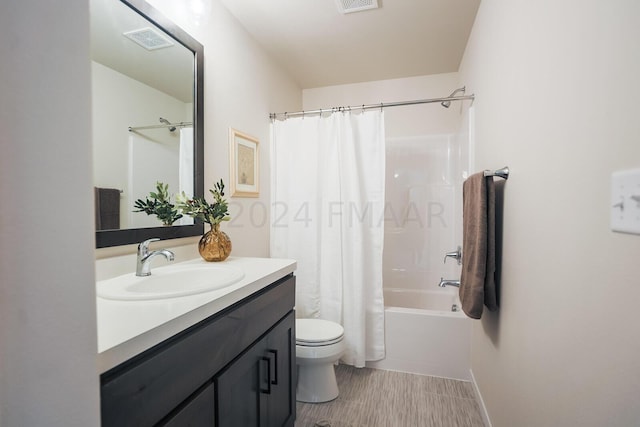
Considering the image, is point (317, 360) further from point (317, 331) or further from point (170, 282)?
point (170, 282)

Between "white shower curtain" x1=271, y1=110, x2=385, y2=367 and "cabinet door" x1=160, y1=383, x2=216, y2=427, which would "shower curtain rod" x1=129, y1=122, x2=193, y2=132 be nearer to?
"white shower curtain" x1=271, y1=110, x2=385, y2=367

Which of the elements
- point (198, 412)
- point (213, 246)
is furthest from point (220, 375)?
point (213, 246)

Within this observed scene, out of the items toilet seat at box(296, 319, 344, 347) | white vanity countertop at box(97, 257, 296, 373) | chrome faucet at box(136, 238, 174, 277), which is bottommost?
toilet seat at box(296, 319, 344, 347)

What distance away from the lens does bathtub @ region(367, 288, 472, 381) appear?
2.10m

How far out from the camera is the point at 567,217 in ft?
2.71

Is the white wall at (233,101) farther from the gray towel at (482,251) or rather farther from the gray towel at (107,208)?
the gray towel at (482,251)

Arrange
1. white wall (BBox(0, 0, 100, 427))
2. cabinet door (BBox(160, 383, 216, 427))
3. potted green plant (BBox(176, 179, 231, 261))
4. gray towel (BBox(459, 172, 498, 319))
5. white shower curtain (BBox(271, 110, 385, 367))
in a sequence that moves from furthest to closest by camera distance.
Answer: white shower curtain (BBox(271, 110, 385, 367))
potted green plant (BBox(176, 179, 231, 261))
gray towel (BBox(459, 172, 498, 319))
cabinet door (BBox(160, 383, 216, 427))
white wall (BBox(0, 0, 100, 427))

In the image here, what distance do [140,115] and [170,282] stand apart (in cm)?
73

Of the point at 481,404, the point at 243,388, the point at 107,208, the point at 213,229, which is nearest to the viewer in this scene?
the point at 243,388

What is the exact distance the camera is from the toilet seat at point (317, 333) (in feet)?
5.88

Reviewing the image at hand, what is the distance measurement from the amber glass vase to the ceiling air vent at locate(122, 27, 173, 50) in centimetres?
87

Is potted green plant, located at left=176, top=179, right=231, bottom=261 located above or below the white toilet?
above

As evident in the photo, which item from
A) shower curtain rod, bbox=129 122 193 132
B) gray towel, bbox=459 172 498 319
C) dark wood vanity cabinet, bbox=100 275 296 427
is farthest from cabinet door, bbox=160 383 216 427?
gray towel, bbox=459 172 498 319

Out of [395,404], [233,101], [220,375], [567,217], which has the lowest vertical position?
[395,404]
